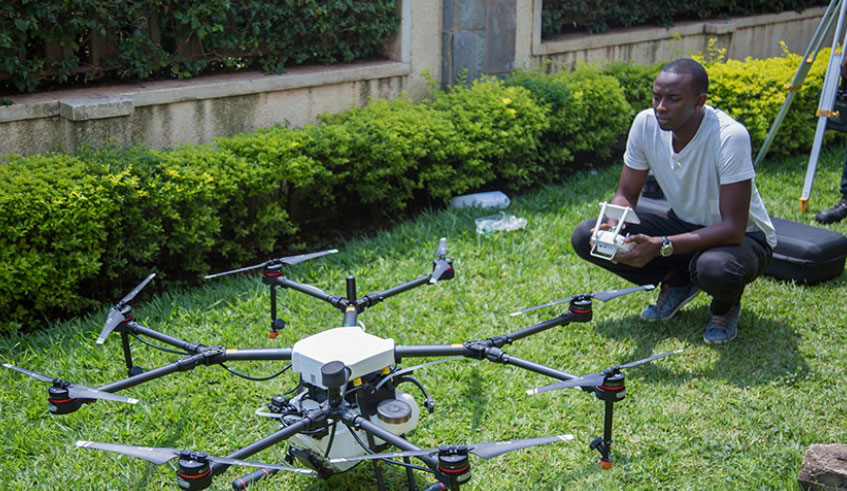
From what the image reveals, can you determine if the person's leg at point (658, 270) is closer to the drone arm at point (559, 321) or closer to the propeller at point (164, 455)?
the drone arm at point (559, 321)

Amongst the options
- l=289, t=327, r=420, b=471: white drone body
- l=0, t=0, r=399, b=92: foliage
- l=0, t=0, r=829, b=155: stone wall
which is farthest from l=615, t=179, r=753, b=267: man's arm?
l=0, t=0, r=399, b=92: foliage

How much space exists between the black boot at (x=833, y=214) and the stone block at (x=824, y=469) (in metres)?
3.51

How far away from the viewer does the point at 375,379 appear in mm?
3230

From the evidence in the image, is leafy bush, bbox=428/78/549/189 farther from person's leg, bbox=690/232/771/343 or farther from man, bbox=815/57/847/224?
person's leg, bbox=690/232/771/343

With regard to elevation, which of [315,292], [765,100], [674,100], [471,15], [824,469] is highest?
[471,15]

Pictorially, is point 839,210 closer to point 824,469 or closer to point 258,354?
point 824,469

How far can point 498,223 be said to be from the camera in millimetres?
6340

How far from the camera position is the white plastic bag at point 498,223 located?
6258mm

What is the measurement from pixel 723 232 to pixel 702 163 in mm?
392

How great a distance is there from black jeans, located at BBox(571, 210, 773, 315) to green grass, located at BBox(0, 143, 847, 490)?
0.90 ft

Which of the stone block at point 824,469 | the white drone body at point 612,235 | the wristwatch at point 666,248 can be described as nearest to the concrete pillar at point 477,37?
the white drone body at point 612,235

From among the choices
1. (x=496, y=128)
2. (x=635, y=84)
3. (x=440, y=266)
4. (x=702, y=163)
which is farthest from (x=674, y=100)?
(x=635, y=84)

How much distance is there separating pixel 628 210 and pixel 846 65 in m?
3.53

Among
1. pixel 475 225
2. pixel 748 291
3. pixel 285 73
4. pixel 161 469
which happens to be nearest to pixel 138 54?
pixel 285 73
